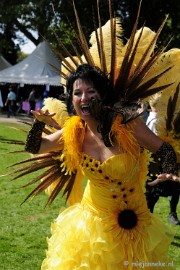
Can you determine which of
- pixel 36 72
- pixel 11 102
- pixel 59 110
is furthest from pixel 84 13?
pixel 59 110

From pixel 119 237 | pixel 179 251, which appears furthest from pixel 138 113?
pixel 179 251

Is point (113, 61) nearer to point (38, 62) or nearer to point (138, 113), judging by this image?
point (138, 113)

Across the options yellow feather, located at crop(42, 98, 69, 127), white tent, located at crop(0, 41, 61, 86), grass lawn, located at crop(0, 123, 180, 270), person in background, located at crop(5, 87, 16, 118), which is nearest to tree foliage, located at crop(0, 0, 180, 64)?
white tent, located at crop(0, 41, 61, 86)

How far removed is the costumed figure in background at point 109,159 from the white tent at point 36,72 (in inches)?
696

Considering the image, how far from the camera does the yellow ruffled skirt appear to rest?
2646 millimetres

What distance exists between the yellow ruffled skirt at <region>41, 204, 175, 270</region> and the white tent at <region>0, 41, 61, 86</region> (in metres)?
17.8

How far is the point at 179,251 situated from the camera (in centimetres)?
465

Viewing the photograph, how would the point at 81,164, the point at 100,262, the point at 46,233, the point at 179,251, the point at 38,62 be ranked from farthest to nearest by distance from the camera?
the point at 38,62 → the point at 46,233 → the point at 179,251 → the point at 81,164 → the point at 100,262

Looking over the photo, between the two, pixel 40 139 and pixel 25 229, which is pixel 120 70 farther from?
pixel 25 229

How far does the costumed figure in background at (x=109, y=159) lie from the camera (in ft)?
8.82

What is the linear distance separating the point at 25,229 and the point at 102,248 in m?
2.76

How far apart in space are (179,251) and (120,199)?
216cm

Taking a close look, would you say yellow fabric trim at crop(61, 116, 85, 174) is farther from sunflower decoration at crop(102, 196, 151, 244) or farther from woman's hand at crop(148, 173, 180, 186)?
woman's hand at crop(148, 173, 180, 186)

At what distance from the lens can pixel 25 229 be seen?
5258 millimetres
